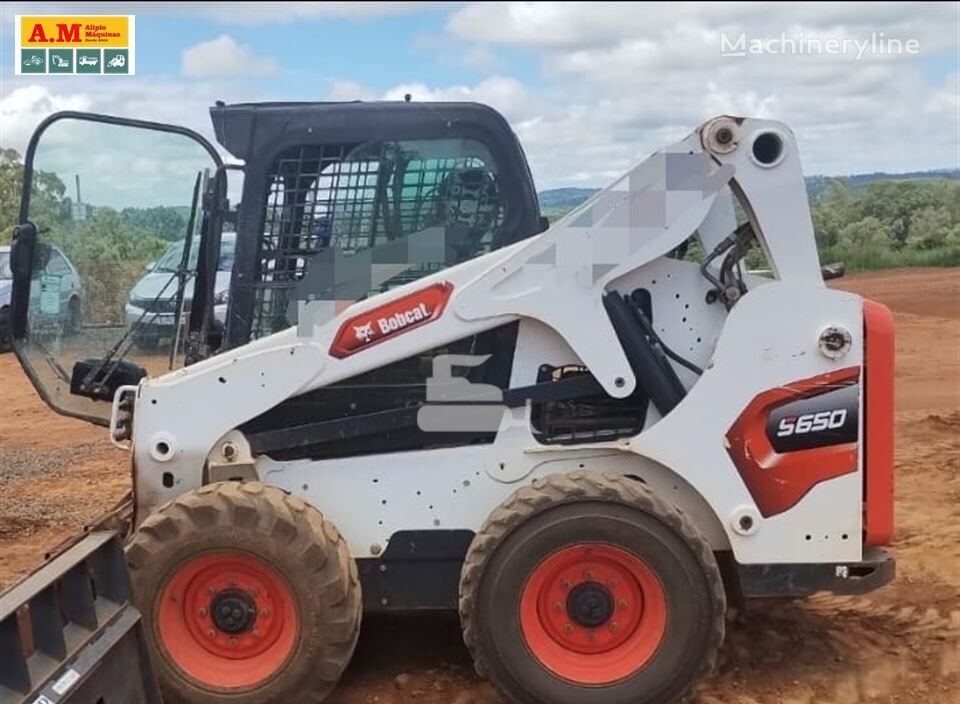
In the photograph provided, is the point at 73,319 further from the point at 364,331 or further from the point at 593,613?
the point at 593,613

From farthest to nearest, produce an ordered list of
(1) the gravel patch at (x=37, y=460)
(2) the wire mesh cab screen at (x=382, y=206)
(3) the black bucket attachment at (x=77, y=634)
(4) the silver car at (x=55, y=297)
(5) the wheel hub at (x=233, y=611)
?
(1) the gravel patch at (x=37, y=460) < (4) the silver car at (x=55, y=297) < (2) the wire mesh cab screen at (x=382, y=206) < (5) the wheel hub at (x=233, y=611) < (3) the black bucket attachment at (x=77, y=634)

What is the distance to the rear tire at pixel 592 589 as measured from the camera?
4.25 m

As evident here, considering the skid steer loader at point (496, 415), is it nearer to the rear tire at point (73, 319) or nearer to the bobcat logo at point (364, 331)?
the bobcat logo at point (364, 331)

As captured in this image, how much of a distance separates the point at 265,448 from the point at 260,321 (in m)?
0.52

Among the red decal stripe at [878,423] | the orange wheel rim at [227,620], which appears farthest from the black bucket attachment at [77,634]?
the red decal stripe at [878,423]

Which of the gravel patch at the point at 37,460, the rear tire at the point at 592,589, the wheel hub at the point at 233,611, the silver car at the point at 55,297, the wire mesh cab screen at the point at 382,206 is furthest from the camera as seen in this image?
the gravel patch at the point at 37,460

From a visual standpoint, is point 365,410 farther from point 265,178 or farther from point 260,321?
point 265,178

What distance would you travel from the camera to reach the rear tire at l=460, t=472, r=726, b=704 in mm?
4254

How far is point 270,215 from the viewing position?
4703mm

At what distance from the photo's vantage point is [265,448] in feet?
15.0

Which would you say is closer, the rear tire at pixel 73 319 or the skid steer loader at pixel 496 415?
the skid steer loader at pixel 496 415

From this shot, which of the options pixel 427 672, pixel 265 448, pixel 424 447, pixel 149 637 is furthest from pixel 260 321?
pixel 427 672

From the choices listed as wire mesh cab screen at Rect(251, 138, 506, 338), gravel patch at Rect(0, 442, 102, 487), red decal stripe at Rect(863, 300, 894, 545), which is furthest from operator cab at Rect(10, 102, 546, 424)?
gravel patch at Rect(0, 442, 102, 487)

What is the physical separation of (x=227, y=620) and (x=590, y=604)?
4.46 feet
